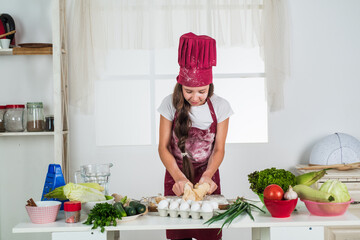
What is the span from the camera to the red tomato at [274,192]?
87.8 inches

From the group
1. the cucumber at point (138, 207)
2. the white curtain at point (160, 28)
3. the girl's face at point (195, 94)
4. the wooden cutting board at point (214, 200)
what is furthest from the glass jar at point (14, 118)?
the cucumber at point (138, 207)

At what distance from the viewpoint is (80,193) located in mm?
2344

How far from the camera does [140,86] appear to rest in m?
4.56

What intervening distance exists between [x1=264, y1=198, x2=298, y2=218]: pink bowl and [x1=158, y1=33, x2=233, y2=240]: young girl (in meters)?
0.54

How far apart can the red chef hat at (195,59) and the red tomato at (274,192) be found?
0.84 meters

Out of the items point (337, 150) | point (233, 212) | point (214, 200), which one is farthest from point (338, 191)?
point (337, 150)

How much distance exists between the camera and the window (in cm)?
454

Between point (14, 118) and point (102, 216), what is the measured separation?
7.38 ft

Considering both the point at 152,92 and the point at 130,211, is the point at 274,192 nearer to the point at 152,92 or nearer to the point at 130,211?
the point at 130,211

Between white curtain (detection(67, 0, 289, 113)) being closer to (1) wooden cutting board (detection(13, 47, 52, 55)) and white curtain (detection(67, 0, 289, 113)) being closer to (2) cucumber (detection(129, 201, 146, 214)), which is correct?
(1) wooden cutting board (detection(13, 47, 52, 55))

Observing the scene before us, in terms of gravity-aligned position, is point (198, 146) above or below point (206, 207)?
above

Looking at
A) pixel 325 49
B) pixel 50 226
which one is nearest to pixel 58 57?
pixel 50 226

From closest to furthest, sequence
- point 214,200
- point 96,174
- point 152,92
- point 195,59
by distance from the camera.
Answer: point 214,200 < point 96,174 < point 195,59 < point 152,92

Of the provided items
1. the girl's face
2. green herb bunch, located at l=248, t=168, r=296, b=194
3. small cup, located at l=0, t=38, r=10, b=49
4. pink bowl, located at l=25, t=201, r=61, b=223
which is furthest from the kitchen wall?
pink bowl, located at l=25, t=201, r=61, b=223
